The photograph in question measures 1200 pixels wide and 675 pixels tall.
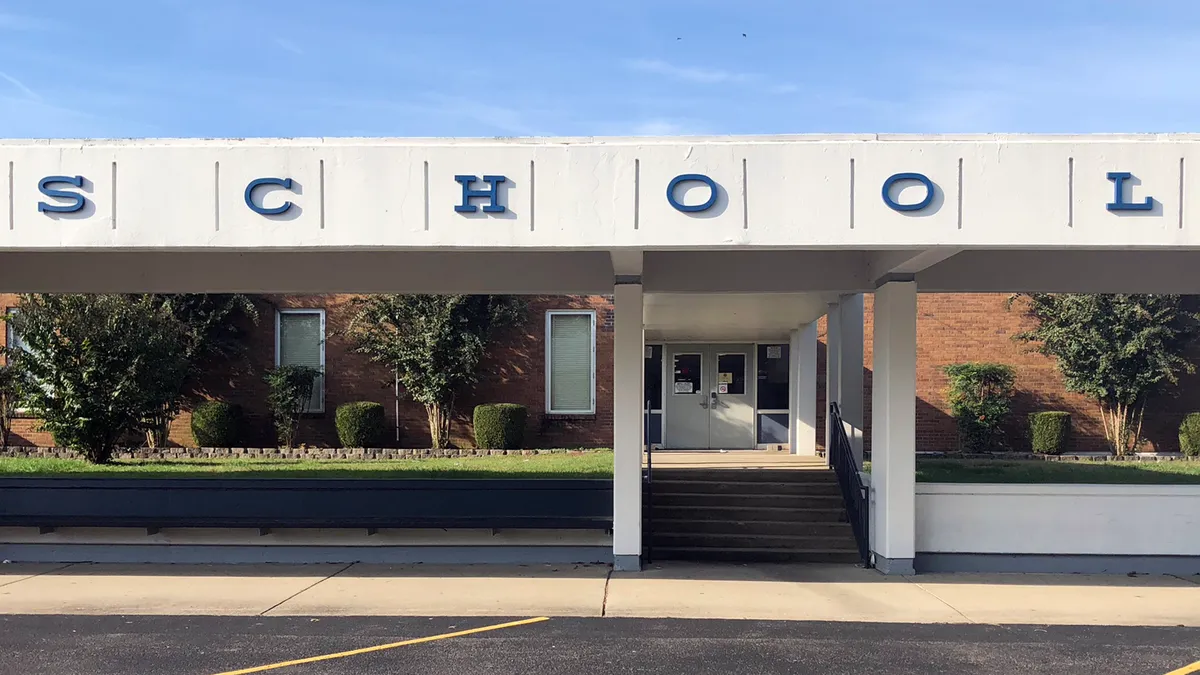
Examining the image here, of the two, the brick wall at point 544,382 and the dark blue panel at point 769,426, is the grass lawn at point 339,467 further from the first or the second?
the dark blue panel at point 769,426

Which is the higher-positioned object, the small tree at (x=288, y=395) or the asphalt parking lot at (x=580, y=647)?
the small tree at (x=288, y=395)

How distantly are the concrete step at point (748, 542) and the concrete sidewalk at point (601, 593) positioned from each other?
0.82 meters

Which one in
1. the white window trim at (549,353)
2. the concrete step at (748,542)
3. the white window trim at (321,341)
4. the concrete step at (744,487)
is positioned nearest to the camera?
the concrete step at (748,542)

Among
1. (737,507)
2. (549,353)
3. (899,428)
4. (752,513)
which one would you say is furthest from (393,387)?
(899,428)

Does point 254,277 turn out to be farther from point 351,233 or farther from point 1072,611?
point 1072,611

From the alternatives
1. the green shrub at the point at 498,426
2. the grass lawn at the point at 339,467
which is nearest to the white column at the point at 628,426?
the grass lawn at the point at 339,467

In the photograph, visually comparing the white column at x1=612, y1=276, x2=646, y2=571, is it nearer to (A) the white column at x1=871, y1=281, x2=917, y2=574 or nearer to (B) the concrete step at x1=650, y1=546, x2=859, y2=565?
(B) the concrete step at x1=650, y1=546, x2=859, y2=565

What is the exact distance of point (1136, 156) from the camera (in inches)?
274

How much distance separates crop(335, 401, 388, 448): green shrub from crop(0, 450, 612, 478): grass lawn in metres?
1.00

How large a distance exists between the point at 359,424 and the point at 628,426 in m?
9.68

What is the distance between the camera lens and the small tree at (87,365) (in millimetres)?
14039

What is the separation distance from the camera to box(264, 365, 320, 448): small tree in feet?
57.0

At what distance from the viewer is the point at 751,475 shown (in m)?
Result: 11.4

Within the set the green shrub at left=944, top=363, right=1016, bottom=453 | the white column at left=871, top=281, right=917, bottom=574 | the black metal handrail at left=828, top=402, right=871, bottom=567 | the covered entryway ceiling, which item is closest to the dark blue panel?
the covered entryway ceiling
